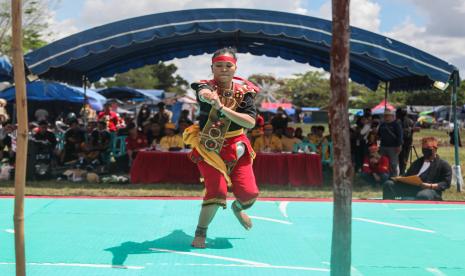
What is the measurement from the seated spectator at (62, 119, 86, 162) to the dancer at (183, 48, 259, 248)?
319 inches

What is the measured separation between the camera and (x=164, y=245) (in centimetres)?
557

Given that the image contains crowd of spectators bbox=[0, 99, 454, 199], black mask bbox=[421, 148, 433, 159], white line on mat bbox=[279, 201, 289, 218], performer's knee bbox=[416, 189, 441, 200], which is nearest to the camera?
white line on mat bbox=[279, 201, 289, 218]

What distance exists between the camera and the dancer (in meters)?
5.27

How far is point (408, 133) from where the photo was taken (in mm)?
13055

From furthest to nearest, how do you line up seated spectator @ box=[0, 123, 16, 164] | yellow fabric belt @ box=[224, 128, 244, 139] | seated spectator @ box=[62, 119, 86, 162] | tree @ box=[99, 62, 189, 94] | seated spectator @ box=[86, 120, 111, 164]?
tree @ box=[99, 62, 189, 94] < seated spectator @ box=[62, 119, 86, 162] < seated spectator @ box=[86, 120, 111, 164] < seated spectator @ box=[0, 123, 16, 164] < yellow fabric belt @ box=[224, 128, 244, 139]

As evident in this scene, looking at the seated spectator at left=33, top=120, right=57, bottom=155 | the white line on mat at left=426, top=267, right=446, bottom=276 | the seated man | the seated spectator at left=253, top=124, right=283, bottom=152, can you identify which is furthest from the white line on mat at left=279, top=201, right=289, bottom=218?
the seated spectator at left=33, top=120, right=57, bottom=155

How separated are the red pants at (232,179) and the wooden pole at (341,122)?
99.3 inches

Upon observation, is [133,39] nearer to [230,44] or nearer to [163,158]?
[163,158]

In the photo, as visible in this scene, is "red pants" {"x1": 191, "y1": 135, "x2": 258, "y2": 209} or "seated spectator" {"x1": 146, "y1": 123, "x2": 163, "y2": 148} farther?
"seated spectator" {"x1": 146, "y1": 123, "x2": 163, "y2": 148}

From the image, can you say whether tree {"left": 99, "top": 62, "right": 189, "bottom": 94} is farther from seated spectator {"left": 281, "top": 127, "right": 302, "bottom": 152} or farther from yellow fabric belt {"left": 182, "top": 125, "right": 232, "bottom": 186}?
yellow fabric belt {"left": 182, "top": 125, "right": 232, "bottom": 186}

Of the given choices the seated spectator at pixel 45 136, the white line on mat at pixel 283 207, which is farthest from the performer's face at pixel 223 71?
the seated spectator at pixel 45 136

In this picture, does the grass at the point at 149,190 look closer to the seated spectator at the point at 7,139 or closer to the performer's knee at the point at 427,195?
the performer's knee at the point at 427,195

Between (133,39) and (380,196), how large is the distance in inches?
208

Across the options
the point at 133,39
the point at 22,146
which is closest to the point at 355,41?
the point at 133,39
